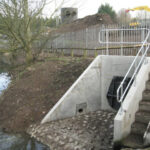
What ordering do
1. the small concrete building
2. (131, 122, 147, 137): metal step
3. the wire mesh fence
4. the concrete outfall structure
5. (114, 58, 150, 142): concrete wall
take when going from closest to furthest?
(114, 58, 150, 142): concrete wall, (131, 122, 147, 137): metal step, the concrete outfall structure, the small concrete building, the wire mesh fence

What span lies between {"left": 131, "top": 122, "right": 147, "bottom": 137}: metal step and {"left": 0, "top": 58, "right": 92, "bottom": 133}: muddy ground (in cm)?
363

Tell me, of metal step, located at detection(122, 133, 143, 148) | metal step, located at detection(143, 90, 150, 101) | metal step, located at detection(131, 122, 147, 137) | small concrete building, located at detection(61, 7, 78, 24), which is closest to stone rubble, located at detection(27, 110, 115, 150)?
metal step, located at detection(122, 133, 143, 148)

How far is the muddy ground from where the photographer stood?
7879mm

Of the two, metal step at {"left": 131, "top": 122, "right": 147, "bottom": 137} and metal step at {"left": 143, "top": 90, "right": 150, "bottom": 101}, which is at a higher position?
metal step at {"left": 143, "top": 90, "right": 150, "bottom": 101}

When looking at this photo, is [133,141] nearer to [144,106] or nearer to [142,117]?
[142,117]

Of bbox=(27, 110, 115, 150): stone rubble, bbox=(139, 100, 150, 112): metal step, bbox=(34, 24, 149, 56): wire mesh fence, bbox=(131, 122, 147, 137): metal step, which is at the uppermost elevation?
bbox=(34, 24, 149, 56): wire mesh fence

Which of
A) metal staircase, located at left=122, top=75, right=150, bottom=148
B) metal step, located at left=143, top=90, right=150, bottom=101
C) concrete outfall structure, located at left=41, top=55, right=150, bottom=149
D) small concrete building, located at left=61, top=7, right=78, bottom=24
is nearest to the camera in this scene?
metal staircase, located at left=122, top=75, right=150, bottom=148

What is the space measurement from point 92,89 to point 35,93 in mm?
2599

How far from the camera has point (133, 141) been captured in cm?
497

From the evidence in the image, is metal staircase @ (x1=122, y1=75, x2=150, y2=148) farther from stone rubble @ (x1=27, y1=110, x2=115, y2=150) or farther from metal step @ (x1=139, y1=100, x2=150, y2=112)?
stone rubble @ (x1=27, y1=110, x2=115, y2=150)

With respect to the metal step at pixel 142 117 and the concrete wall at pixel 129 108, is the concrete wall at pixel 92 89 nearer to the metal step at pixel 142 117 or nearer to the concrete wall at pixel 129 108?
the concrete wall at pixel 129 108

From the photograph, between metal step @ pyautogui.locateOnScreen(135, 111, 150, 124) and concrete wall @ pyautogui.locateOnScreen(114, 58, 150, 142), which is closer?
concrete wall @ pyautogui.locateOnScreen(114, 58, 150, 142)

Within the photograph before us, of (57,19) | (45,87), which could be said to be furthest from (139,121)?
(57,19)

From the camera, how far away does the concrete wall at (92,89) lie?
7.61 m
